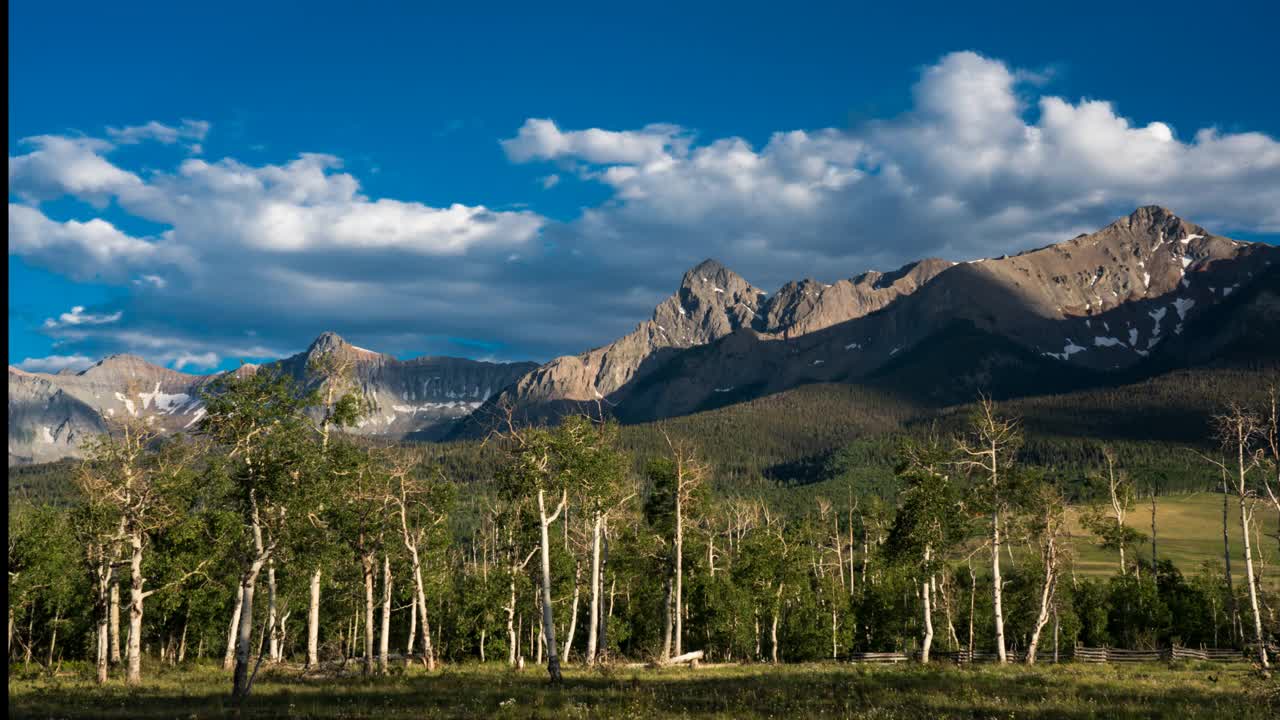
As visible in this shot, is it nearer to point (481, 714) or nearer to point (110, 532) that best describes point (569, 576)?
point (110, 532)

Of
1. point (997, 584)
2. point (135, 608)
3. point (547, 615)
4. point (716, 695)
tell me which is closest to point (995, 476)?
point (997, 584)

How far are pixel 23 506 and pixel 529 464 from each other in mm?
73152

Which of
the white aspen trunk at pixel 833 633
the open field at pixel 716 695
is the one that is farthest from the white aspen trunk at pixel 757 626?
the open field at pixel 716 695

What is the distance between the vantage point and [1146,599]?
72625 mm

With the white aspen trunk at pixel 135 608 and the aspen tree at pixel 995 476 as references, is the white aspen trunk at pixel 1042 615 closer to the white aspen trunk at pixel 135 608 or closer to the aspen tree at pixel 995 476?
the aspen tree at pixel 995 476

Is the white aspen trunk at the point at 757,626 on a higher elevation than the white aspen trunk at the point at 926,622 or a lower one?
lower

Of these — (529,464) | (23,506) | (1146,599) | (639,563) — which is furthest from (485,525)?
(529,464)

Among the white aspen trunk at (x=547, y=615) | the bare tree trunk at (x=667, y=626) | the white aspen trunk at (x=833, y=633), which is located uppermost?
the white aspen trunk at (x=547, y=615)

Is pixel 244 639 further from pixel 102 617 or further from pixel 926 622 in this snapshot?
pixel 926 622

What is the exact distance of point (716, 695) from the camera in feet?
94.0

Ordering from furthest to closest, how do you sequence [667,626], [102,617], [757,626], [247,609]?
[757,626]
[667,626]
[102,617]
[247,609]

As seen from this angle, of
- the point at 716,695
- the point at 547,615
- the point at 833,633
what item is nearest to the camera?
the point at 716,695

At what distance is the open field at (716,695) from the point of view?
24.6m

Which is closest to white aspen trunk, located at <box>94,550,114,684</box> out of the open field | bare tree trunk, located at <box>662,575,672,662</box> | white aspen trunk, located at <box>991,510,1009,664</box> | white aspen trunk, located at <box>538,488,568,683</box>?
the open field
